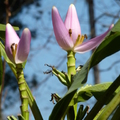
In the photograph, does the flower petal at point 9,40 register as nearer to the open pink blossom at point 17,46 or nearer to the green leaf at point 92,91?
the open pink blossom at point 17,46

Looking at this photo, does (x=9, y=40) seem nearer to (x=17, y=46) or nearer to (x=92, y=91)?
(x=17, y=46)

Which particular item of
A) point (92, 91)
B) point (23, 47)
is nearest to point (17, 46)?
point (23, 47)

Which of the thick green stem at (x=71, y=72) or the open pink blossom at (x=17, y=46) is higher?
the open pink blossom at (x=17, y=46)

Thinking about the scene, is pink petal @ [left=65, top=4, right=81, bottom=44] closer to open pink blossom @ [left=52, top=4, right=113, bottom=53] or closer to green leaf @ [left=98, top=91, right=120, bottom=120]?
open pink blossom @ [left=52, top=4, right=113, bottom=53]

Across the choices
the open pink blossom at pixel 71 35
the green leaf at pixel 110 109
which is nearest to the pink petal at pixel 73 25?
the open pink blossom at pixel 71 35

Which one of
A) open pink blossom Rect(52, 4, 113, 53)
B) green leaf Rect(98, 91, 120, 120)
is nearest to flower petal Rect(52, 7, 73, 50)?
open pink blossom Rect(52, 4, 113, 53)

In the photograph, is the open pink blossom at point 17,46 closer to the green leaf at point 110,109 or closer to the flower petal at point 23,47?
the flower petal at point 23,47

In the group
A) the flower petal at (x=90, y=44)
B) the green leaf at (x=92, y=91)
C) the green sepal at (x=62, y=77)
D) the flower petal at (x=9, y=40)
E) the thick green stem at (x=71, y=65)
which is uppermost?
the flower petal at (x=9, y=40)

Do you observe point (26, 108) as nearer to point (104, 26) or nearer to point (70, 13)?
point (70, 13)
